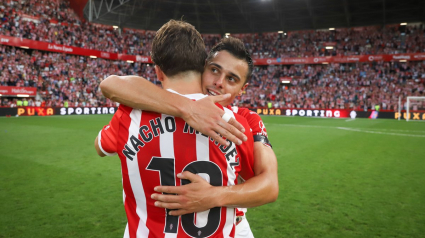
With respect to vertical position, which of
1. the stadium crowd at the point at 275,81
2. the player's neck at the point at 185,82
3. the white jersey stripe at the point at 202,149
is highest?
the stadium crowd at the point at 275,81

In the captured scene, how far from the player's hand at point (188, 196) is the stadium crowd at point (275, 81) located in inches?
1301

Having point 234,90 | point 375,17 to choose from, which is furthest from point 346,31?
point 234,90

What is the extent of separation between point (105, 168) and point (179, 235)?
6302 millimetres

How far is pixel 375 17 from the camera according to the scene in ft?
123

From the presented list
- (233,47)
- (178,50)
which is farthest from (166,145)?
(233,47)

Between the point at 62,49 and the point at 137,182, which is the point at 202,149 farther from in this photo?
the point at 62,49

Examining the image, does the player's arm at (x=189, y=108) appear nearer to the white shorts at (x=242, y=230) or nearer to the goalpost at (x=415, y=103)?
the white shorts at (x=242, y=230)

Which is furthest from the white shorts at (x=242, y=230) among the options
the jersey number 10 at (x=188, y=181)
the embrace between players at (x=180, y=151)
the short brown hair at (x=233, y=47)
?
the short brown hair at (x=233, y=47)

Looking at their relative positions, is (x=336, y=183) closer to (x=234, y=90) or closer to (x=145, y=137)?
(x=234, y=90)

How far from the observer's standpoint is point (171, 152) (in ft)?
5.08

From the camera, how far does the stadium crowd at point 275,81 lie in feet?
103

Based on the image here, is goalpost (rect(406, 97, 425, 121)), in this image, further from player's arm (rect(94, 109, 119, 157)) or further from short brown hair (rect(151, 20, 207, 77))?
player's arm (rect(94, 109, 119, 157))

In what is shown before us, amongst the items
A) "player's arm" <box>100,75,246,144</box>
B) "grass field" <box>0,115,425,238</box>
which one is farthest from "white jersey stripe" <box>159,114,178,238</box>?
"grass field" <box>0,115,425,238</box>

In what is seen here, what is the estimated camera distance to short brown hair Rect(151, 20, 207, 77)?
1610 millimetres
